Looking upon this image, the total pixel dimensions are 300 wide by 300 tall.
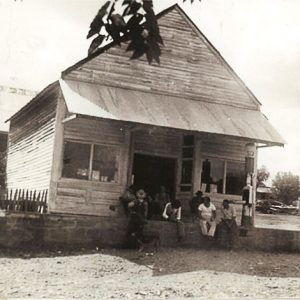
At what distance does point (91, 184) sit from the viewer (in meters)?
15.5

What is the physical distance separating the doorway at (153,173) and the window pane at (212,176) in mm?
1045

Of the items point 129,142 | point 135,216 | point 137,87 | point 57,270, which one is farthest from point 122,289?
point 137,87

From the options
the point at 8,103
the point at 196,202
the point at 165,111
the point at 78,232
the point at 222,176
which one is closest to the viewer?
the point at 78,232

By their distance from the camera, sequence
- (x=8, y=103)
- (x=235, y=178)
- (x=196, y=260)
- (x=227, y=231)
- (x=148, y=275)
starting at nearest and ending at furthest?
(x=148, y=275) < (x=196, y=260) < (x=227, y=231) < (x=235, y=178) < (x=8, y=103)

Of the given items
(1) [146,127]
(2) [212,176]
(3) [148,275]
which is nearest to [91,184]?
(1) [146,127]

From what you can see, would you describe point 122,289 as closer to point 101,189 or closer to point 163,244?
point 163,244

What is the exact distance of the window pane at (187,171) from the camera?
17109 millimetres

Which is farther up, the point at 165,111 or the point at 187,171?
the point at 165,111

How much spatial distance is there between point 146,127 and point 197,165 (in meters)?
3.05

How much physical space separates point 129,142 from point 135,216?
3.08 metres

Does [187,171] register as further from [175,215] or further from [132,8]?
[132,8]

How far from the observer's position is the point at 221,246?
15.2m

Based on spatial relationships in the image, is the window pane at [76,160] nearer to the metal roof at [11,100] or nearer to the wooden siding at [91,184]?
the wooden siding at [91,184]

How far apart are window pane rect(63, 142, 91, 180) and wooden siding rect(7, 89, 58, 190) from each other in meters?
0.67
